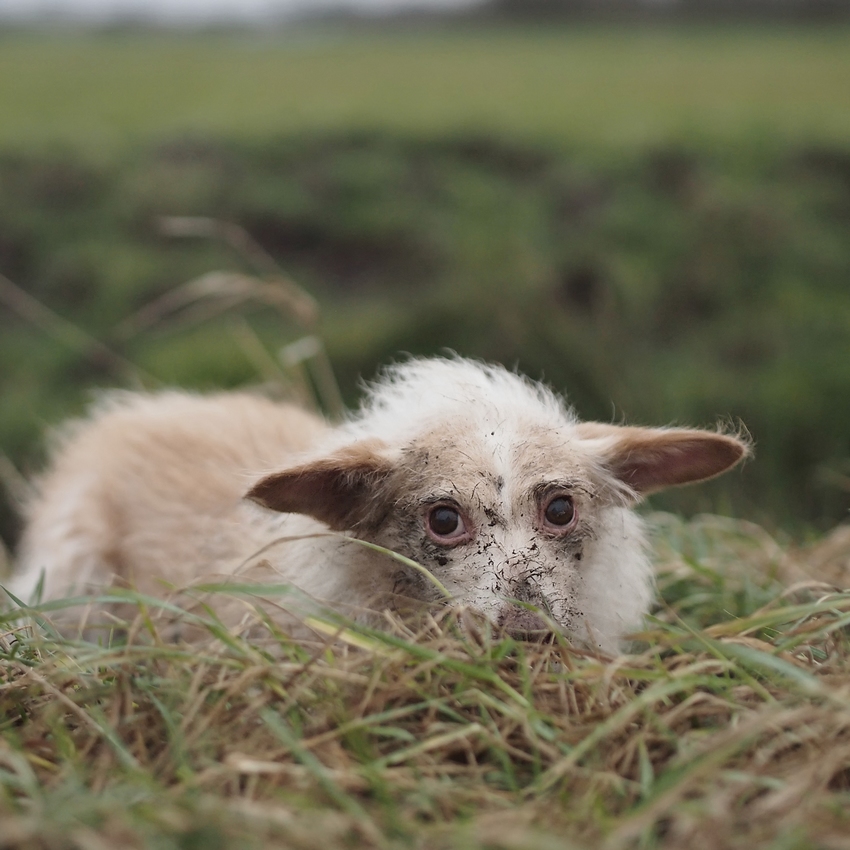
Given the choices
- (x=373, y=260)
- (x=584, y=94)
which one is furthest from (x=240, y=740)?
(x=584, y=94)

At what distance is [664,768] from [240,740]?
0.97m

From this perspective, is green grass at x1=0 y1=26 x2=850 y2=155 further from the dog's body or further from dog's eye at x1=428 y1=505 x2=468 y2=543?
dog's eye at x1=428 y1=505 x2=468 y2=543

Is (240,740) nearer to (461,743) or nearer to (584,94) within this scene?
(461,743)

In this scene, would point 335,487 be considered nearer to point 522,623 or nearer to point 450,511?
point 450,511

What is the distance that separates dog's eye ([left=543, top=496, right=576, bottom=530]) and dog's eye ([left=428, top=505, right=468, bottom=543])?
267 millimetres

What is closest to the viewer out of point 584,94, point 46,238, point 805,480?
point 805,480

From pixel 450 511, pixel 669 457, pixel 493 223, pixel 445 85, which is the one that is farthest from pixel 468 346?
pixel 445 85

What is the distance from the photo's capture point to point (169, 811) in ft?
6.10

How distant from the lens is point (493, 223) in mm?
9336

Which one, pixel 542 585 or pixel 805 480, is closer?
pixel 542 585

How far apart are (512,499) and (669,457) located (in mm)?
704

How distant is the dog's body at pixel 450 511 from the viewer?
286 centimetres

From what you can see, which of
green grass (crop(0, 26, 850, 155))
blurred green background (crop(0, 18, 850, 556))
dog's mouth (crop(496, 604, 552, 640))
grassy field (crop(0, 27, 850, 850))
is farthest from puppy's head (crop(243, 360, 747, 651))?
green grass (crop(0, 26, 850, 155))

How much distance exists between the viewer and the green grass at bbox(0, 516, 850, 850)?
1854 millimetres
